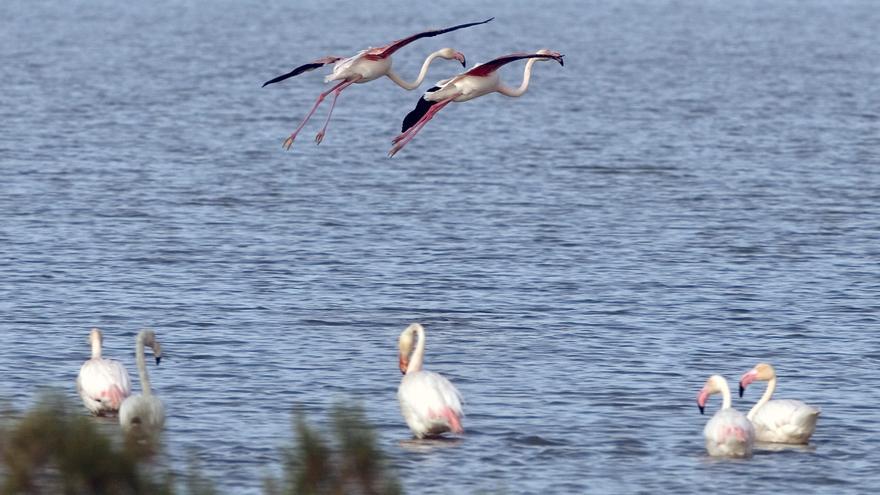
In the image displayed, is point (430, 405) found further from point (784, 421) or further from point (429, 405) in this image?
point (784, 421)

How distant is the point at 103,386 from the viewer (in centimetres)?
1430

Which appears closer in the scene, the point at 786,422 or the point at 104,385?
the point at 786,422

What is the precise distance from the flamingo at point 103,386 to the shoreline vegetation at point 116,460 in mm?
5720

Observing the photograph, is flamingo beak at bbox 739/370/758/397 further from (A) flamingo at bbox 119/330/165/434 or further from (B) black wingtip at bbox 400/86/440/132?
(A) flamingo at bbox 119/330/165/434

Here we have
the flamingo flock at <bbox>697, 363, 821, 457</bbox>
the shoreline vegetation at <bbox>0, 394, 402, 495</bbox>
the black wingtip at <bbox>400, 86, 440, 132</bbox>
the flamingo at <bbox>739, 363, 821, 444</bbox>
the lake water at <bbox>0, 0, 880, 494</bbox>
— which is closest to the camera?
the shoreline vegetation at <bbox>0, 394, 402, 495</bbox>

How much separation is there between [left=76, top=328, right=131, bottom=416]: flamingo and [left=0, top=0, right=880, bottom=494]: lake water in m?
0.48

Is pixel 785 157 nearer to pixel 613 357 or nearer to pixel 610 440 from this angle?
pixel 613 357

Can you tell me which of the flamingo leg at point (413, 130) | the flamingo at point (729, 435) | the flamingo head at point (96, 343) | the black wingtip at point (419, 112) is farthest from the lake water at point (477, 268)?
the black wingtip at point (419, 112)

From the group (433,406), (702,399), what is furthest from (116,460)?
(702,399)

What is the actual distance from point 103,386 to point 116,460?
604 centimetres

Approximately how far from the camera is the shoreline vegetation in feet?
27.3

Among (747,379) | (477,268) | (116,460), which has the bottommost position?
(477,268)

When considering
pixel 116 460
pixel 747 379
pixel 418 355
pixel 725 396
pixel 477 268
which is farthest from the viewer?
pixel 477 268

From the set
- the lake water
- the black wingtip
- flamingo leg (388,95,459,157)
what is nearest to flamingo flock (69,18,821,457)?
the lake water
